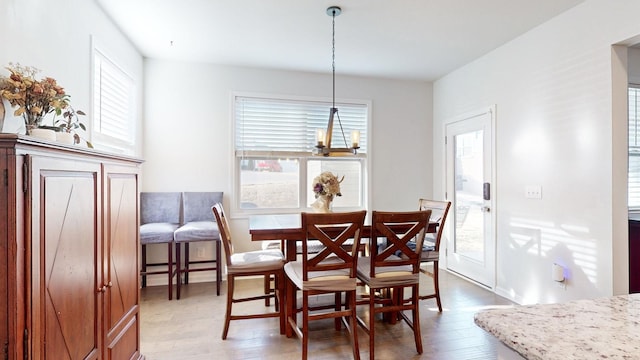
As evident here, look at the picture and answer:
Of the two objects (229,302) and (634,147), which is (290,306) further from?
(634,147)

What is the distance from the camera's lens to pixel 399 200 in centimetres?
464

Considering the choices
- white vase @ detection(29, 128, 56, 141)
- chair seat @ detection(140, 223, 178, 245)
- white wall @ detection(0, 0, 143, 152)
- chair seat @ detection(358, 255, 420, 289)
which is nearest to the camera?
white vase @ detection(29, 128, 56, 141)

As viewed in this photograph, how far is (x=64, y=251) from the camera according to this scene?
4.12 feet

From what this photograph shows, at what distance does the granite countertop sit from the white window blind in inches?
140

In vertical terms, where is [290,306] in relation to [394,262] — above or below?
below

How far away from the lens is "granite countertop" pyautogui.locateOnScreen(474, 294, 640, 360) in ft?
2.13

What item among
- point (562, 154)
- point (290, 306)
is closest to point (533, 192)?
point (562, 154)

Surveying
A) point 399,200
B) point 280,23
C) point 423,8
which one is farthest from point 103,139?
point 399,200

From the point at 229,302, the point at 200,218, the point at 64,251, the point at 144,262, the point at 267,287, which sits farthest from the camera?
the point at 200,218

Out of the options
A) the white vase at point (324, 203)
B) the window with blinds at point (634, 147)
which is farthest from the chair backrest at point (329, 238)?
the window with blinds at point (634, 147)

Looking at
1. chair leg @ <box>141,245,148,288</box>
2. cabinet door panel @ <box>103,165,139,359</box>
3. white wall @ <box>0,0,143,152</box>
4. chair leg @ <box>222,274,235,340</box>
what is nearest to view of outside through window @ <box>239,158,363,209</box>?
chair leg @ <box>141,245,148,288</box>

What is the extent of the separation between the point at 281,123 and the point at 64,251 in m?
3.16

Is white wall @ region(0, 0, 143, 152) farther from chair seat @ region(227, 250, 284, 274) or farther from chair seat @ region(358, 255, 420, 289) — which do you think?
chair seat @ region(358, 255, 420, 289)

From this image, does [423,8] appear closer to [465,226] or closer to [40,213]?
[465,226]
